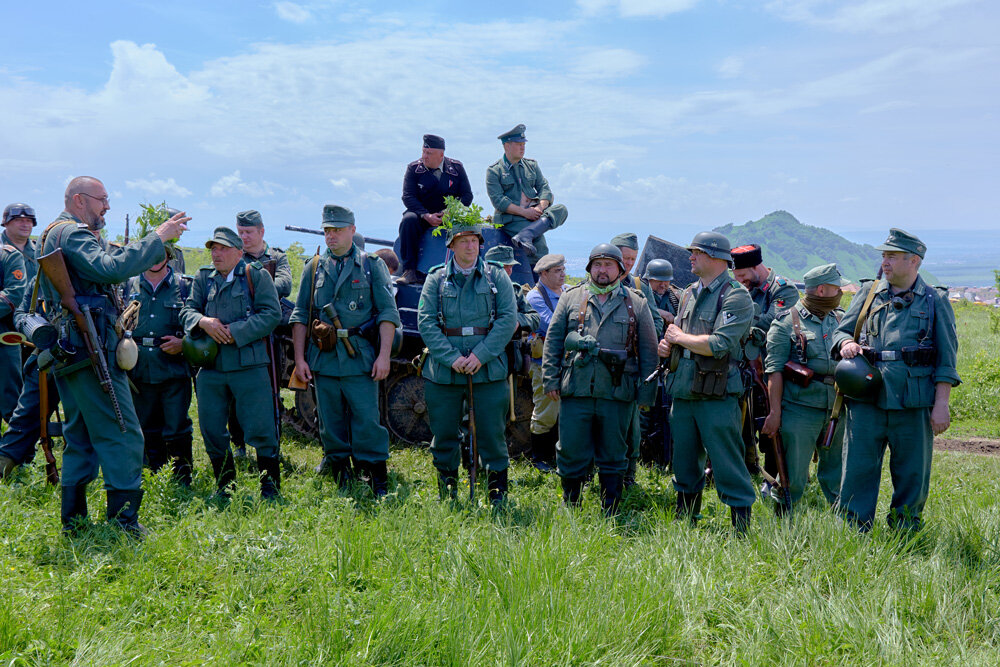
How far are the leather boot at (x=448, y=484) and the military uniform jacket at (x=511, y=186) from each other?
3674 mm

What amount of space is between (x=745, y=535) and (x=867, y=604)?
3.31 feet

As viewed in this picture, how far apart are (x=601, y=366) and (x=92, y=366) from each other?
11.1 feet

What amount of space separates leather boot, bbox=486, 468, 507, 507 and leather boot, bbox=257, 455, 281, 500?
65.5 inches

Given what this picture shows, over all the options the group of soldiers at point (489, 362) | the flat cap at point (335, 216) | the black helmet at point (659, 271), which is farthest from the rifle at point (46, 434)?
the black helmet at point (659, 271)

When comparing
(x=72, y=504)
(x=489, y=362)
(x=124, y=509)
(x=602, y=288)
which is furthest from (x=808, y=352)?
(x=72, y=504)

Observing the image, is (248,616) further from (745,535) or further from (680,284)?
(680,284)

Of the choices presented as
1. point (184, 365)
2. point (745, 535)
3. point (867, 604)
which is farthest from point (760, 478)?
point (184, 365)

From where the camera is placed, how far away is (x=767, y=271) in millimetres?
6355

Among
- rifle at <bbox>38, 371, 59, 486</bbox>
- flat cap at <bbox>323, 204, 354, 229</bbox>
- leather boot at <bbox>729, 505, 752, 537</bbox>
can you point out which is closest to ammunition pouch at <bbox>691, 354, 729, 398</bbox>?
leather boot at <bbox>729, 505, 752, 537</bbox>

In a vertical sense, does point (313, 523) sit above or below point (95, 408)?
below

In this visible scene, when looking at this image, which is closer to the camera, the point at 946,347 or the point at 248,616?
the point at 248,616

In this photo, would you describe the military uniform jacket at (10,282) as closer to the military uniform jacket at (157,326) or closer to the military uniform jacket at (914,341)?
the military uniform jacket at (157,326)

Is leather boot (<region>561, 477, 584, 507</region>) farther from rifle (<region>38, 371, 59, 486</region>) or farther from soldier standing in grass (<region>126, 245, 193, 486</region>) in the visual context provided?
rifle (<region>38, 371, 59, 486</region>)

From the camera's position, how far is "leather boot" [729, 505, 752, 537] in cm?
499
